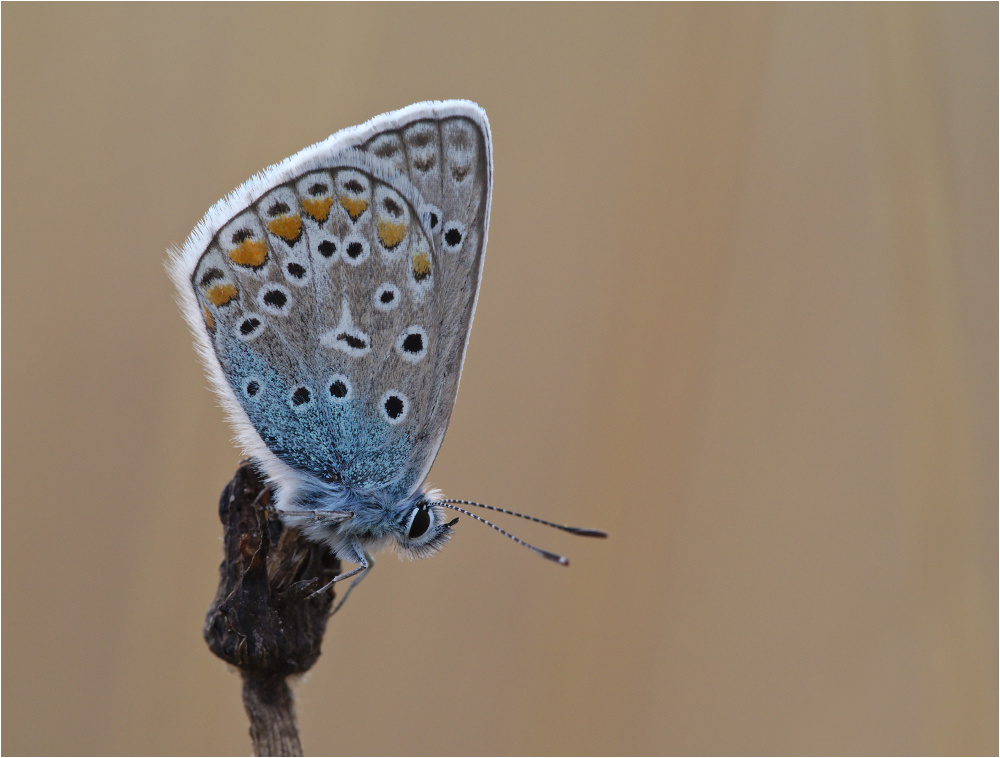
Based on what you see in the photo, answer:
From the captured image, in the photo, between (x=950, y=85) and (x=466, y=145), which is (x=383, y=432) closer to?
(x=466, y=145)

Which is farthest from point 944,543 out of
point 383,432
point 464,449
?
point 383,432

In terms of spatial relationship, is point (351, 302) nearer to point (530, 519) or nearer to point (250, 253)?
point (250, 253)

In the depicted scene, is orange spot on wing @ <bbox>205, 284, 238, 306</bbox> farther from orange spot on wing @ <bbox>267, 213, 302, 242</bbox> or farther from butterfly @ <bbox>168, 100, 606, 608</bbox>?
orange spot on wing @ <bbox>267, 213, 302, 242</bbox>

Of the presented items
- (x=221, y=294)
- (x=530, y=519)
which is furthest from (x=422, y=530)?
(x=221, y=294)

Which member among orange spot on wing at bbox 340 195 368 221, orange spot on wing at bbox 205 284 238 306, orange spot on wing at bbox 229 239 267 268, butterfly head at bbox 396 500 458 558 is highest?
orange spot on wing at bbox 340 195 368 221

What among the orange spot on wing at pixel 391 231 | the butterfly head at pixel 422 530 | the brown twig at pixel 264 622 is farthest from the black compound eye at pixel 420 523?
the orange spot on wing at pixel 391 231

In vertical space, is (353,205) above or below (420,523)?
above

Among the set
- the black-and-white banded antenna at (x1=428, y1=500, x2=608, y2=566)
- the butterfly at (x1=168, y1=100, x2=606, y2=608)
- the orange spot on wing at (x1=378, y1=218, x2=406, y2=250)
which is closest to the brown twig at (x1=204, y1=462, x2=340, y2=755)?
the butterfly at (x1=168, y1=100, x2=606, y2=608)

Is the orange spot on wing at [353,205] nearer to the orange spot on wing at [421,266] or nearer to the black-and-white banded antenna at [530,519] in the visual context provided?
the orange spot on wing at [421,266]
